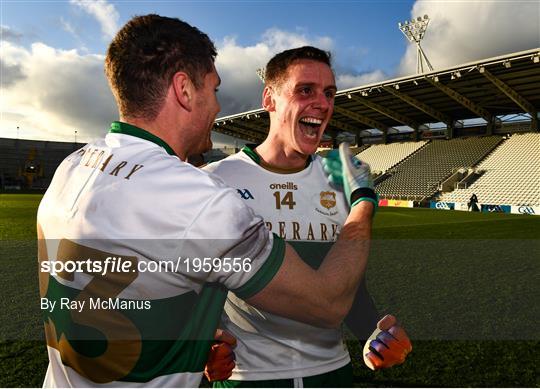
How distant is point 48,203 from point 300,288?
0.90 m

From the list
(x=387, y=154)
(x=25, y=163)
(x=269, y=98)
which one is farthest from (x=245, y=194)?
(x=25, y=163)

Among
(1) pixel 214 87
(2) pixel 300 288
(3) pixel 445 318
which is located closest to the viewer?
(2) pixel 300 288

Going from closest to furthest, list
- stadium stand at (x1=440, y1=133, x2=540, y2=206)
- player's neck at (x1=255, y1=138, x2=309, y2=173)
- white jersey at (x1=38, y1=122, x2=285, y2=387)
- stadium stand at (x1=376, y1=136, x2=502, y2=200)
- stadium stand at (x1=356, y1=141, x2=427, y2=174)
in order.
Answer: white jersey at (x1=38, y1=122, x2=285, y2=387)
player's neck at (x1=255, y1=138, x2=309, y2=173)
stadium stand at (x1=440, y1=133, x2=540, y2=206)
stadium stand at (x1=376, y1=136, x2=502, y2=200)
stadium stand at (x1=356, y1=141, x2=427, y2=174)

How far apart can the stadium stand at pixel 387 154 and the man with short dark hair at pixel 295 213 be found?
38788 mm

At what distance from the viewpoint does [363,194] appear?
1769 millimetres

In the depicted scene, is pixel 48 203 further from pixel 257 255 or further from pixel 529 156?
pixel 529 156

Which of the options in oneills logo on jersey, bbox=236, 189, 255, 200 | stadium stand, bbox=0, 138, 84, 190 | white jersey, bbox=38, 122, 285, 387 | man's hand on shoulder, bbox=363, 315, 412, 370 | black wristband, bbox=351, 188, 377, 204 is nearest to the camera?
white jersey, bbox=38, 122, 285, 387

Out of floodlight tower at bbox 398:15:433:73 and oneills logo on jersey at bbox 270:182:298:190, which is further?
floodlight tower at bbox 398:15:433:73

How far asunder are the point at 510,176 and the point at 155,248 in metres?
34.1

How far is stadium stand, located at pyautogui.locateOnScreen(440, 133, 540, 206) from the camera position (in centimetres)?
2806

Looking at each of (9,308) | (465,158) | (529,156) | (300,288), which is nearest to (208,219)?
(300,288)

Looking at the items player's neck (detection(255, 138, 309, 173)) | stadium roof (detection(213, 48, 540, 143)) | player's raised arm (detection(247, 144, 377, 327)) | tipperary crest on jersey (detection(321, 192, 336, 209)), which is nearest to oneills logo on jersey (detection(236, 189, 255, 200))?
player's neck (detection(255, 138, 309, 173))

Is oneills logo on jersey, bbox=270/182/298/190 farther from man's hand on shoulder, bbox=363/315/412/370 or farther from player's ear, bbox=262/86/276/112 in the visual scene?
man's hand on shoulder, bbox=363/315/412/370

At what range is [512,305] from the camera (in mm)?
6559
